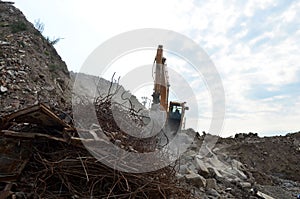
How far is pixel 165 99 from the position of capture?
32.6 ft

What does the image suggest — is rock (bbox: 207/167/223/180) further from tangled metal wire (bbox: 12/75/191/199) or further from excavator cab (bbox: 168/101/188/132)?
excavator cab (bbox: 168/101/188/132)

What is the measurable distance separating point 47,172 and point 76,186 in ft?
1.06

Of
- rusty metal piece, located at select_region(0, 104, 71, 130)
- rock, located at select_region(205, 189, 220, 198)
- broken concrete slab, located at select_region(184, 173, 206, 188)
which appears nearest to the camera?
rusty metal piece, located at select_region(0, 104, 71, 130)

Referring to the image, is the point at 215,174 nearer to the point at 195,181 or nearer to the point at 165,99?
the point at 195,181

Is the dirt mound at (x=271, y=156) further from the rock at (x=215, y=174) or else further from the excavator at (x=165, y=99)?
the rock at (x=215, y=174)

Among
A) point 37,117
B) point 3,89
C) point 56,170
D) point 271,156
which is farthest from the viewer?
point 271,156

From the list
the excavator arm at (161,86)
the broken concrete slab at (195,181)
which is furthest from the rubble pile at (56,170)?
Result: the excavator arm at (161,86)

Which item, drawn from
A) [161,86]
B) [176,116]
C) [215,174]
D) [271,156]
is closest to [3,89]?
[215,174]

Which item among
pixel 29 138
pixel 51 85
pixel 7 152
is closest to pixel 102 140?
pixel 29 138

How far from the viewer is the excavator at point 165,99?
984cm

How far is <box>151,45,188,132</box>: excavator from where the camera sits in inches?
387

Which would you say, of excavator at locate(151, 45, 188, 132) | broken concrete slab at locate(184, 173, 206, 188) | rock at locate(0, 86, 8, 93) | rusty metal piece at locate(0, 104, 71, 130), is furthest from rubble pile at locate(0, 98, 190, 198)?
excavator at locate(151, 45, 188, 132)

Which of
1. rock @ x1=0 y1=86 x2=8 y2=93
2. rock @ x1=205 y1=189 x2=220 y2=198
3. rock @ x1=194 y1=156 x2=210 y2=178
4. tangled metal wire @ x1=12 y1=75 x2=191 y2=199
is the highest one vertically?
rock @ x1=194 y1=156 x2=210 y2=178

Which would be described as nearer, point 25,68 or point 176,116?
point 25,68
